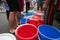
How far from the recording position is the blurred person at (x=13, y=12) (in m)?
1.47

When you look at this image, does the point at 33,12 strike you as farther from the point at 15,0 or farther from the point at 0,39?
the point at 0,39

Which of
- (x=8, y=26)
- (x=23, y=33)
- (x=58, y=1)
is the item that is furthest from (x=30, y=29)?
(x=8, y=26)

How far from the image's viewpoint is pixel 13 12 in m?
1.54

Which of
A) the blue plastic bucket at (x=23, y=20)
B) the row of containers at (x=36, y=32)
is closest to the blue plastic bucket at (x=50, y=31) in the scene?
the row of containers at (x=36, y=32)

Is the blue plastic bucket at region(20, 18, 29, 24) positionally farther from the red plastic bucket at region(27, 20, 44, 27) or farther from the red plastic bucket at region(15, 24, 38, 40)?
the red plastic bucket at region(15, 24, 38, 40)

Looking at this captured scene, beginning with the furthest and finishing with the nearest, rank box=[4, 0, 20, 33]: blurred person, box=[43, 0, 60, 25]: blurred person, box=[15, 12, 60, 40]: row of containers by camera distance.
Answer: box=[4, 0, 20, 33]: blurred person → box=[43, 0, 60, 25]: blurred person → box=[15, 12, 60, 40]: row of containers

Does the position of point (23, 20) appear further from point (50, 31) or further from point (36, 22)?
point (50, 31)

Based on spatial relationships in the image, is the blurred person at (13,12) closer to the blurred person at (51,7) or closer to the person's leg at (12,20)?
the person's leg at (12,20)

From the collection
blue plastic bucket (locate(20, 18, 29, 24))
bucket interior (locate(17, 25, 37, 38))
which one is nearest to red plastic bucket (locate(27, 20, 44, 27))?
blue plastic bucket (locate(20, 18, 29, 24))

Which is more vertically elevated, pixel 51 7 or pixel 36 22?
pixel 51 7

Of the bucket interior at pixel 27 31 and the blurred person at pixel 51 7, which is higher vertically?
the blurred person at pixel 51 7

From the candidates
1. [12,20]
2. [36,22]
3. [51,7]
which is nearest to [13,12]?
[12,20]

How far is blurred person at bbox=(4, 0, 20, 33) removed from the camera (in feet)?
4.84

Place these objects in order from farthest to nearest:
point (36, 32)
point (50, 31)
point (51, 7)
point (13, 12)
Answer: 1. point (13, 12)
2. point (51, 7)
3. point (50, 31)
4. point (36, 32)
